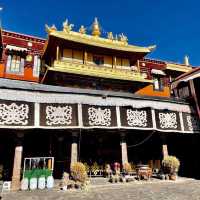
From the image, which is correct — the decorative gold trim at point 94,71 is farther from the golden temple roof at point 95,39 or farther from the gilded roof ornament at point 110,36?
the gilded roof ornament at point 110,36

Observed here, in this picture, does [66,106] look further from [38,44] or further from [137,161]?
[38,44]

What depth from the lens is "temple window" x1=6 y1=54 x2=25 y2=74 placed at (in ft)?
66.7

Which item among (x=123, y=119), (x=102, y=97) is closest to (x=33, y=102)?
(x=102, y=97)

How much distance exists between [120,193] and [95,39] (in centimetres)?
1615

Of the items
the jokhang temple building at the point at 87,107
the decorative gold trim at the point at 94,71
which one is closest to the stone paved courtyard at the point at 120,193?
the jokhang temple building at the point at 87,107

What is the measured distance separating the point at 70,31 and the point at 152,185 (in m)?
16.1

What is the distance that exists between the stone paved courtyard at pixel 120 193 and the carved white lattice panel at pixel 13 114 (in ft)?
9.79

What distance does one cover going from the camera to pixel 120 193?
29.6ft

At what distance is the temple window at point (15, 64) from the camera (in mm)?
20328

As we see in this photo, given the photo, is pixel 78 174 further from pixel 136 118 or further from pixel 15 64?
pixel 15 64

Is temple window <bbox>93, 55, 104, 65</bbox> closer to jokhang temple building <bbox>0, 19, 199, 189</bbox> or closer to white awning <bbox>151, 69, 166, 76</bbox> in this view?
jokhang temple building <bbox>0, 19, 199, 189</bbox>

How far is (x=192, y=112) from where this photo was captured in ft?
47.9

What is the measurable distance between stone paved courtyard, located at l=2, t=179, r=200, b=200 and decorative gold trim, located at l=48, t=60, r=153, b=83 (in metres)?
11.0

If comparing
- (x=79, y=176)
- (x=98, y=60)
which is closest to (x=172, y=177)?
(x=79, y=176)
